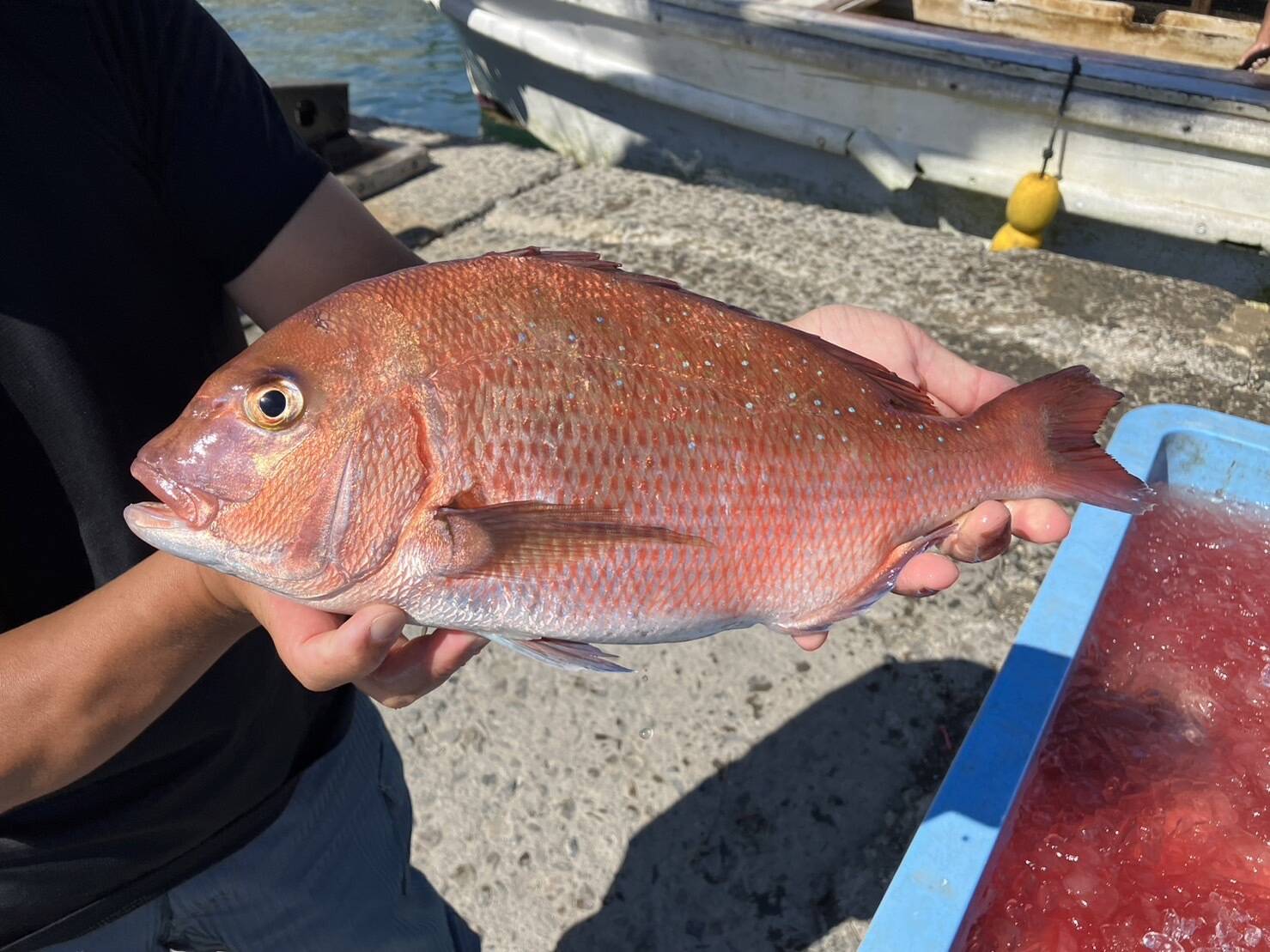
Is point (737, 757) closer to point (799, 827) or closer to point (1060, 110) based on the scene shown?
point (799, 827)

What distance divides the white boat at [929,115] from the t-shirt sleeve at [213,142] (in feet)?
14.7

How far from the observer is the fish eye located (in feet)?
4.24

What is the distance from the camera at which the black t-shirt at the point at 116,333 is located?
1.26 meters

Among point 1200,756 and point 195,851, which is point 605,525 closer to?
point 195,851

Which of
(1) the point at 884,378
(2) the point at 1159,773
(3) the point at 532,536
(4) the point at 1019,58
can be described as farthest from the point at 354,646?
(4) the point at 1019,58

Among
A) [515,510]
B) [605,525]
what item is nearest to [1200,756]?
[605,525]

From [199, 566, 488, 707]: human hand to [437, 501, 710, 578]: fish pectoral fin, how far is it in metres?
0.12

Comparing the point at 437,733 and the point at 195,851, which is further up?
the point at 195,851

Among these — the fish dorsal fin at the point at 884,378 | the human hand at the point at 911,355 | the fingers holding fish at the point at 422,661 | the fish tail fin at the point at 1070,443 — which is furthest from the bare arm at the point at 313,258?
the fish tail fin at the point at 1070,443

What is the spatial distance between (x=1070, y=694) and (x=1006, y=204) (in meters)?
4.09

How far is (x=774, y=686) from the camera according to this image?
8.23ft

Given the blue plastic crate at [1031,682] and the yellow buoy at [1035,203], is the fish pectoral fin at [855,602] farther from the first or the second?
the yellow buoy at [1035,203]

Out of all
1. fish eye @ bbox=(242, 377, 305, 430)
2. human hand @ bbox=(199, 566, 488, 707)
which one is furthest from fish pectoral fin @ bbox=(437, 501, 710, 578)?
fish eye @ bbox=(242, 377, 305, 430)

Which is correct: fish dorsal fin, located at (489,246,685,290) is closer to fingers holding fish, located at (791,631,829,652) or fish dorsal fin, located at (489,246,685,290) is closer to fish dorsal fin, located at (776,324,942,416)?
fish dorsal fin, located at (776,324,942,416)
